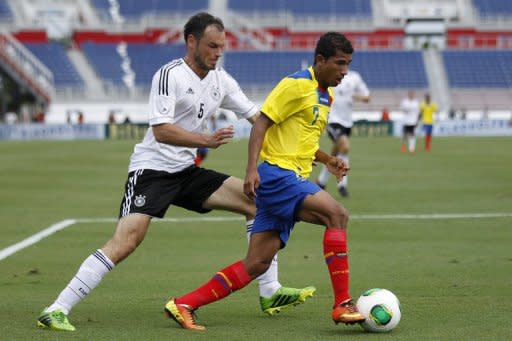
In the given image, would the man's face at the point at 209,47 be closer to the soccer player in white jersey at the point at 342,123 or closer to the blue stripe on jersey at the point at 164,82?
the blue stripe on jersey at the point at 164,82

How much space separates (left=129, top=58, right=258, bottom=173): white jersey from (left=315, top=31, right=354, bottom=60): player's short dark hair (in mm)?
995

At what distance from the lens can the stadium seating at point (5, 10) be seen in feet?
243

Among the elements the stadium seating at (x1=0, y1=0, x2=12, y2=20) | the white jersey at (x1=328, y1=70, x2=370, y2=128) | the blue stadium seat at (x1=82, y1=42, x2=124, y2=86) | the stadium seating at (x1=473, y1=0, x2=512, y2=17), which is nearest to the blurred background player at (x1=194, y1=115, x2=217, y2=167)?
the white jersey at (x1=328, y1=70, x2=370, y2=128)

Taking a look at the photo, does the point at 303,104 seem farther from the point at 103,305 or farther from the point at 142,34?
the point at 142,34

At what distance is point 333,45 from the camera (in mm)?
7168

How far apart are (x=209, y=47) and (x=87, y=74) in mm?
63352

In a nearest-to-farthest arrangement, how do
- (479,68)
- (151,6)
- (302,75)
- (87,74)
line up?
1. (302,75)
2. (87,74)
3. (479,68)
4. (151,6)

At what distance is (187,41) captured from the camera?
7.67 meters

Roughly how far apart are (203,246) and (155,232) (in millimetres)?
1670

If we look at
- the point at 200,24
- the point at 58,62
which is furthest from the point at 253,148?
the point at 58,62

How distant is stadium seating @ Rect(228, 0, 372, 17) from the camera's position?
75625 mm

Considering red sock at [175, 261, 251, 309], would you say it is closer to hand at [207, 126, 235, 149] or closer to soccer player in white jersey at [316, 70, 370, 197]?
hand at [207, 126, 235, 149]

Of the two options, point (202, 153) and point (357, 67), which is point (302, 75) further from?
point (357, 67)

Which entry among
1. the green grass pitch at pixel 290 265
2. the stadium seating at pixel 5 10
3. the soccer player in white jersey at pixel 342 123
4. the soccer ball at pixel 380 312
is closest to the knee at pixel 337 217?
the soccer ball at pixel 380 312
